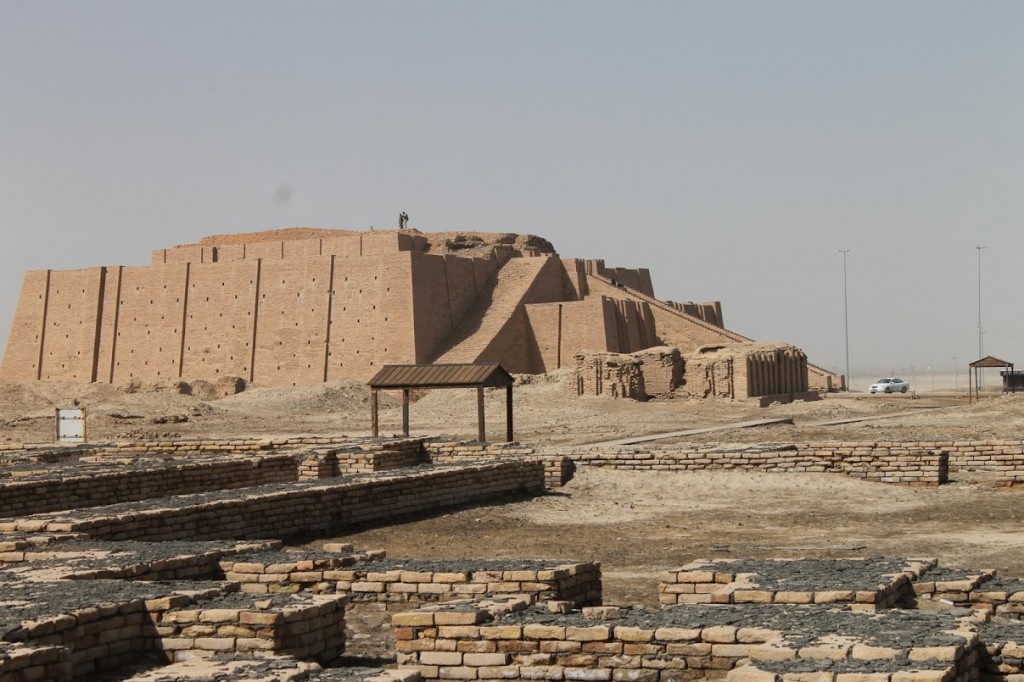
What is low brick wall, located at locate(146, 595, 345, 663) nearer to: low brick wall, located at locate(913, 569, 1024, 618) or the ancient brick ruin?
the ancient brick ruin

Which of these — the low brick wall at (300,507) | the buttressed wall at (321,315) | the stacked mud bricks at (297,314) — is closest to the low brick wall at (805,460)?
the low brick wall at (300,507)

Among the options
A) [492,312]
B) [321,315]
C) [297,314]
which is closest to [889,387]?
[492,312]

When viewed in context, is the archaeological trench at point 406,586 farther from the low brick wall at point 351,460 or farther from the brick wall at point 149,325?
the brick wall at point 149,325

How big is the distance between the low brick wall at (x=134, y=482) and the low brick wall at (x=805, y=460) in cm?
386

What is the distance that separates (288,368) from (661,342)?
41.9 ft

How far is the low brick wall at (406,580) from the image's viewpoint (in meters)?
7.78

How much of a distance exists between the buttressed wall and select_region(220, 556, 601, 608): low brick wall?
3121 centimetres

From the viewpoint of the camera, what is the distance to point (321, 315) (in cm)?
4147

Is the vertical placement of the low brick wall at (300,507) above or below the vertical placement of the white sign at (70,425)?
below

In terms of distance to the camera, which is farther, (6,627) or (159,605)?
(159,605)

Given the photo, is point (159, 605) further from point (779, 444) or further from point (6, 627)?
point (779, 444)

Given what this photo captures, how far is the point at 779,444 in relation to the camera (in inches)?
693

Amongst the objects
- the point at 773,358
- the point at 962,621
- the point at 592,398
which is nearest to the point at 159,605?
the point at 962,621

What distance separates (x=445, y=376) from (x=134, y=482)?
23.9 ft
